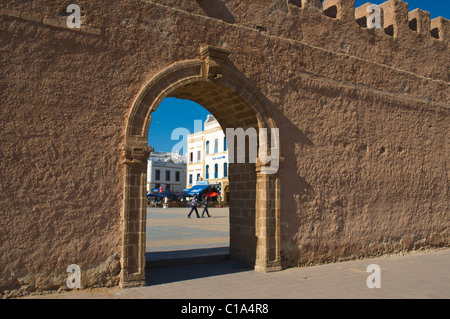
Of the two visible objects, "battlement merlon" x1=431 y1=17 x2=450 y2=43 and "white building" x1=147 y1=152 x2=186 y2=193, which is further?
"white building" x1=147 y1=152 x2=186 y2=193

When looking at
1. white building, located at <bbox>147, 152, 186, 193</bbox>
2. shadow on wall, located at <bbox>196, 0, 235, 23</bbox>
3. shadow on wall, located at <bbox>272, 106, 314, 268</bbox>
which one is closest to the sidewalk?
shadow on wall, located at <bbox>272, 106, 314, 268</bbox>

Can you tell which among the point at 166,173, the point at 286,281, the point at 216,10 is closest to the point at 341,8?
the point at 216,10

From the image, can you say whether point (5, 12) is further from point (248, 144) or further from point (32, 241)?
point (248, 144)

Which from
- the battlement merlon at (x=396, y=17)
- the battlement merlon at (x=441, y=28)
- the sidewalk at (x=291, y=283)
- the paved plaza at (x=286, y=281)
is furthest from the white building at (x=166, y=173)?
the sidewalk at (x=291, y=283)

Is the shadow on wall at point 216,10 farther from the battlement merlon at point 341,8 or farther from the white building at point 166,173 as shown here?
the white building at point 166,173

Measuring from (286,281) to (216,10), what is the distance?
4526 millimetres

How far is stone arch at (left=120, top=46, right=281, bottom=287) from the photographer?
528 centimetres

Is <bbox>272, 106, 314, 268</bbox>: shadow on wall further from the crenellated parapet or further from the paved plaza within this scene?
the crenellated parapet

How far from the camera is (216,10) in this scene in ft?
21.0

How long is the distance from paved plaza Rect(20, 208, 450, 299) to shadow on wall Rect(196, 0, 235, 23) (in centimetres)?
429
